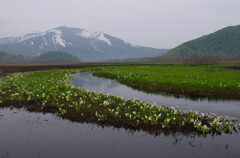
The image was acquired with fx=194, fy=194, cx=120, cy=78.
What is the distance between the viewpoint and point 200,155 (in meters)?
9.16

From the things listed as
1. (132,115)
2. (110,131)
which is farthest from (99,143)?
(132,115)

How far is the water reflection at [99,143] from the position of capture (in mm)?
9359

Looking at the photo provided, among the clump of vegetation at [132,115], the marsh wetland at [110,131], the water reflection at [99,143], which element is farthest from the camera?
the clump of vegetation at [132,115]

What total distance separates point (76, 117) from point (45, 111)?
11.7 feet

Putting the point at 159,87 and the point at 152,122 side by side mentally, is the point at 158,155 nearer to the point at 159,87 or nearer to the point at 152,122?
the point at 152,122

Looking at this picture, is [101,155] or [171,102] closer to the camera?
[101,155]

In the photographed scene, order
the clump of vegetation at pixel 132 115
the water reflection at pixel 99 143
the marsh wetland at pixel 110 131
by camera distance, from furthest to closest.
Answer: the clump of vegetation at pixel 132 115, the marsh wetland at pixel 110 131, the water reflection at pixel 99 143

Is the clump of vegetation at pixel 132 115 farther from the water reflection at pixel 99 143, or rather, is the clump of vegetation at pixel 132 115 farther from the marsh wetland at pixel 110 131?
the water reflection at pixel 99 143

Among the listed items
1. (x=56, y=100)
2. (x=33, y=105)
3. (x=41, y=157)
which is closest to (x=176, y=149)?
(x=41, y=157)

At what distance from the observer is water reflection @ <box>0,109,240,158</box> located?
9359 mm

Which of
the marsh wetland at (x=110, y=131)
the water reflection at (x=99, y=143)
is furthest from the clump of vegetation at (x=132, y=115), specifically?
the water reflection at (x=99, y=143)

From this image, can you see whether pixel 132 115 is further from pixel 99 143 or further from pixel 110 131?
pixel 99 143

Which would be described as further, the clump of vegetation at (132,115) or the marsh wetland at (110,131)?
the clump of vegetation at (132,115)

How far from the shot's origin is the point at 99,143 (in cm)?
1035
